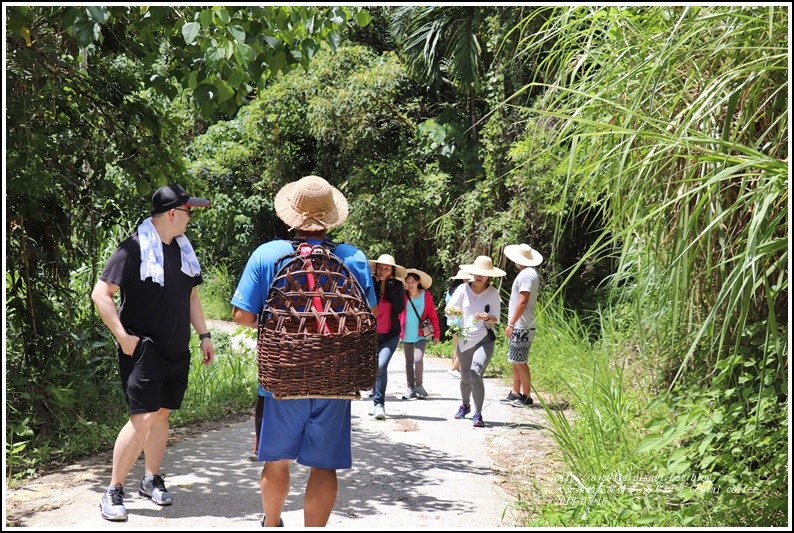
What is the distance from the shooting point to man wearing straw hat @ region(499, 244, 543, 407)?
9008mm

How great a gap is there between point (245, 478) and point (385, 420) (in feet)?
8.92

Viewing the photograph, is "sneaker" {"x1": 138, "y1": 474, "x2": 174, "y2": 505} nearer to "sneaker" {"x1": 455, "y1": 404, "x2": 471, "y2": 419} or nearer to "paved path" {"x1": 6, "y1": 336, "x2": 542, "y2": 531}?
"paved path" {"x1": 6, "y1": 336, "x2": 542, "y2": 531}

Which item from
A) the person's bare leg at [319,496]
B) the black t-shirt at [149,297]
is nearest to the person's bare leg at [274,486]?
the person's bare leg at [319,496]

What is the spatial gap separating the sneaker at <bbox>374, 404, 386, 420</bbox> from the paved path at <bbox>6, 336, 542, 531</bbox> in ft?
0.59

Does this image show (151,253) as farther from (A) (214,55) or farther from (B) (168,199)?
(A) (214,55)

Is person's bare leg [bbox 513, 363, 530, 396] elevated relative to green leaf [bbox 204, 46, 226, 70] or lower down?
lower down

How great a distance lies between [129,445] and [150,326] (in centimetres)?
66

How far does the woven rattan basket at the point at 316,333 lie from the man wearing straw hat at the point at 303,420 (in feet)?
0.40

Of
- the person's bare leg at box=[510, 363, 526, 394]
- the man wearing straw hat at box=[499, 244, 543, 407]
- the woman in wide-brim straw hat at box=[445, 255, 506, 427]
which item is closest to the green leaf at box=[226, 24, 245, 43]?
the woman in wide-brim straw hat at box=[445, 255, 506, 427]

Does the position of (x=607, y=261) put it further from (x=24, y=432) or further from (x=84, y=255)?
(x=24, y=432)

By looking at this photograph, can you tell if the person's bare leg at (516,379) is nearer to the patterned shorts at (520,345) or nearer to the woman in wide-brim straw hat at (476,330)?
the patterned shorts at (520,345)

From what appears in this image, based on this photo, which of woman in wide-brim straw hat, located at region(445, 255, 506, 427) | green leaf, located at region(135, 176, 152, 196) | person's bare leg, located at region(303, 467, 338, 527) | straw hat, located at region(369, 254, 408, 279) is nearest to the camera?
person's bare leg, located at region(303, 467, 338, 527)

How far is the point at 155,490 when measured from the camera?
511 cm

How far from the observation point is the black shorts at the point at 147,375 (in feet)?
16.1
